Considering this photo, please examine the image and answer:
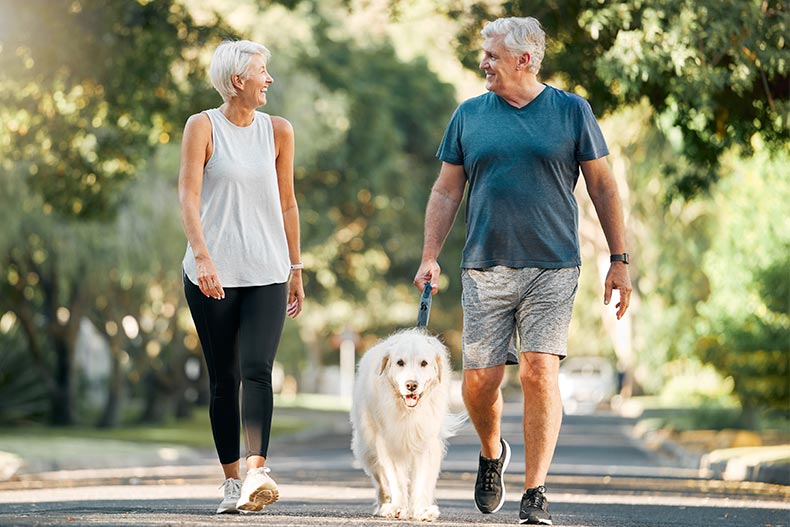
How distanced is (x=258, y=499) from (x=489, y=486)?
141 cm

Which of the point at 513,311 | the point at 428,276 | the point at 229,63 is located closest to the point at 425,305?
the point at 428,276

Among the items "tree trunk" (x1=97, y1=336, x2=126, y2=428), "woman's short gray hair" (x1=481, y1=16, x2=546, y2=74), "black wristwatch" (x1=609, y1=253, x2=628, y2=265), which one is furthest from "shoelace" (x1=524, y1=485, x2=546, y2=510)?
"tree trunk" (x1=97, y1=336, x2=126, y2=428)

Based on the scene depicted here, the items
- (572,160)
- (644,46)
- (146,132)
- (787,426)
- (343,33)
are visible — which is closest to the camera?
(572,160)

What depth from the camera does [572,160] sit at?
8.24 m

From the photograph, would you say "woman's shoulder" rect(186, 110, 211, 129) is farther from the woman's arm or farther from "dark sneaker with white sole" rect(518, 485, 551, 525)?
"dark sneaker with white sole" rect(518, 485, 551, 525)

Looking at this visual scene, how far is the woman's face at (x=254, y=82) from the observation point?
813 centimetres

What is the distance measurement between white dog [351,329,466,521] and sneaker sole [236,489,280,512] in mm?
753

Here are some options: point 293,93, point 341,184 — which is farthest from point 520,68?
point 341,184

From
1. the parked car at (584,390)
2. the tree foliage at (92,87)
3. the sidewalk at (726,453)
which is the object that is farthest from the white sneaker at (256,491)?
the parked car at (584,390)

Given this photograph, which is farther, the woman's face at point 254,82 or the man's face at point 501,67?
the man's face at point 501,67

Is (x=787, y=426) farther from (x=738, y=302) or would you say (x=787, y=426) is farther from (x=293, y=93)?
(x=293, y=93)

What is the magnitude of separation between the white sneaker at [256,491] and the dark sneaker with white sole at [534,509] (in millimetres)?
1251

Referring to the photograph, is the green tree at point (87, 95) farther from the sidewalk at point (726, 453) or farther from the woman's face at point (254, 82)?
the woman's face at point (254, 82)

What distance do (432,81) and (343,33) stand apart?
2.97 m
